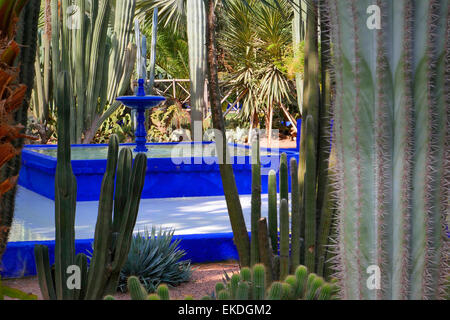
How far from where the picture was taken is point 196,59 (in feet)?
33.8

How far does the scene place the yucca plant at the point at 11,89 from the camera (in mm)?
1557

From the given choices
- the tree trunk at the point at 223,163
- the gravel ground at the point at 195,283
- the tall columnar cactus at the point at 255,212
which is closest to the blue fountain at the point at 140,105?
the gravel ground at the point at 195,283

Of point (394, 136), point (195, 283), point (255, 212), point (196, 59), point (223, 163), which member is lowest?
point (195, 283)

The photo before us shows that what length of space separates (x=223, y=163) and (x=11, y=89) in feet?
3.39

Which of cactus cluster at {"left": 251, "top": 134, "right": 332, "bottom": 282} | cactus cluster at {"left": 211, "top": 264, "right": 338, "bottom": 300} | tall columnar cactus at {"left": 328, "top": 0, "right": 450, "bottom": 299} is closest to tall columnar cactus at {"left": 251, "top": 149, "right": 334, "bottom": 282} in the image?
cactus cluster at {"left": 251, "top": 134, "right": 332, "bottom": 282}

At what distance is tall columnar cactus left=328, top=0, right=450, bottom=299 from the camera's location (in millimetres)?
1358

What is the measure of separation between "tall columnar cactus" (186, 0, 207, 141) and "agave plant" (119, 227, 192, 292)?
6594 mm

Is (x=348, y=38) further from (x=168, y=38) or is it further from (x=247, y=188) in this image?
(x=168, y=38)

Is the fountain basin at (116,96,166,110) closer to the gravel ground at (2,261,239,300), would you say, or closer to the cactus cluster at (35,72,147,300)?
the gravel ground at (2,261,239,300)

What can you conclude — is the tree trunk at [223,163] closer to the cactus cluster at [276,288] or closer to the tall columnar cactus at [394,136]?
the cactus cluster at [276,288]

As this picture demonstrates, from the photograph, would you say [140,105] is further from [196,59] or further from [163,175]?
[196,59]

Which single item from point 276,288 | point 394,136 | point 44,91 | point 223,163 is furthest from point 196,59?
point 394,136

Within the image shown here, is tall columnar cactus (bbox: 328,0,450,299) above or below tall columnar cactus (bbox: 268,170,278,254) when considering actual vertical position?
above

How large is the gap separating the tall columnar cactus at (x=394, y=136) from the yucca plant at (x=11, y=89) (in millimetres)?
881
